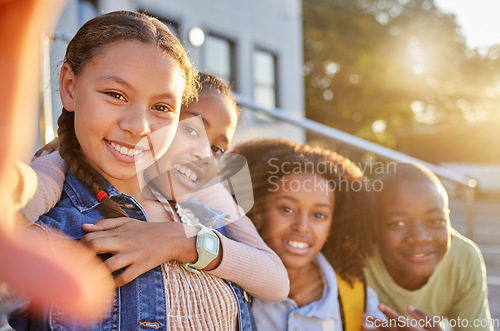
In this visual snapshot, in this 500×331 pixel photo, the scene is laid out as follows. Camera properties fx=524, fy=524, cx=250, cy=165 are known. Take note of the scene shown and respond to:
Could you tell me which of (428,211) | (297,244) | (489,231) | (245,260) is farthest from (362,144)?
(489,231)

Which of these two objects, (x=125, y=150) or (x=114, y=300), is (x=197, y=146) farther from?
(x=114, y=300)

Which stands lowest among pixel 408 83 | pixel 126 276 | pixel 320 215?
pixel 126 276

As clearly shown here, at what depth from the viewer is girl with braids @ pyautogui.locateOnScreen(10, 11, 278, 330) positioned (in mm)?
1141

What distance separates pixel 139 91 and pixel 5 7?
33cm

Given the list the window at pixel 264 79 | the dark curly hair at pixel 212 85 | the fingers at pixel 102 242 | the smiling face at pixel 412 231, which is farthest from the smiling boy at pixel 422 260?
the window at pixel 264 79

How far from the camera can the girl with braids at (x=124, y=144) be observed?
1.14 m

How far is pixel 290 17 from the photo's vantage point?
10.1 meters

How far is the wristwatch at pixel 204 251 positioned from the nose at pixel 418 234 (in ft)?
2.85

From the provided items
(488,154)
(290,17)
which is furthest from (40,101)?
(488,154)

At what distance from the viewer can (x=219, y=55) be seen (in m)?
8.37

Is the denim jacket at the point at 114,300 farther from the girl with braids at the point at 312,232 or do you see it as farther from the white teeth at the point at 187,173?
the girl with braids at the point at 312,232

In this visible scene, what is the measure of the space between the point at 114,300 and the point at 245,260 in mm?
371

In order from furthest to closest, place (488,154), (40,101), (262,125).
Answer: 1. (488,154)
2. (262,125)
3. (40,101)

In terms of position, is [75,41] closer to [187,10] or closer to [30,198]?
[30,198]
